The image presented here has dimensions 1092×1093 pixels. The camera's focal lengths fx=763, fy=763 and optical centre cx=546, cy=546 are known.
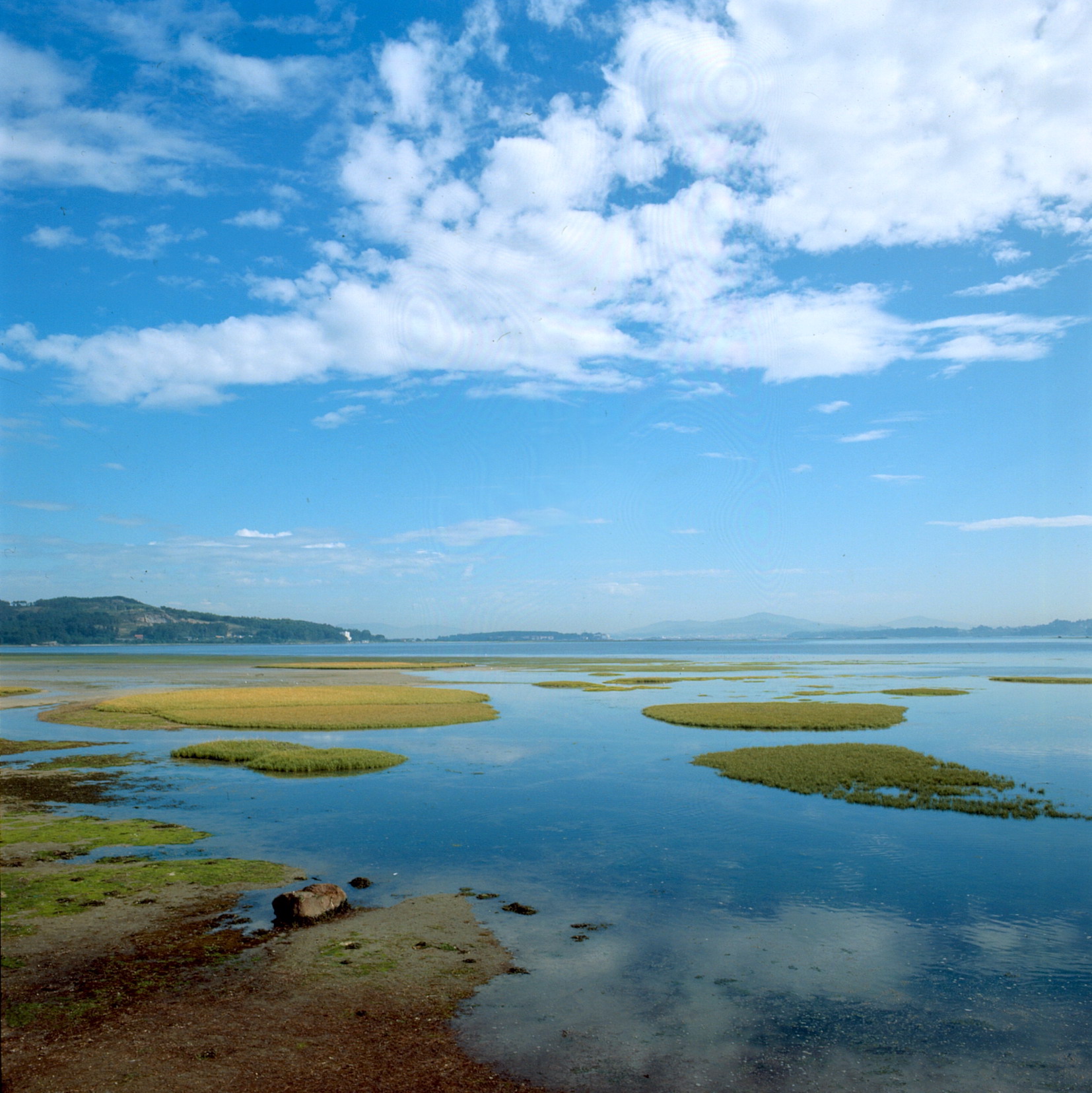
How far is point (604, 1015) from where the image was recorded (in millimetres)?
14375

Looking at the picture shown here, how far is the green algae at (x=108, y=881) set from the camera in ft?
62.3

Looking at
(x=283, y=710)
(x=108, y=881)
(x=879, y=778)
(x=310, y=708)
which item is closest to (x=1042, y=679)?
(x=879, y=778)

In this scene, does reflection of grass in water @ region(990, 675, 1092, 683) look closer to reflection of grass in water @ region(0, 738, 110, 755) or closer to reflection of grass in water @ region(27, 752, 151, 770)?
reflection of grass in water @ region(27, 752, 151, 770)

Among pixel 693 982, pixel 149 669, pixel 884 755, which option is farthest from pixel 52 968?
pixel 149 669

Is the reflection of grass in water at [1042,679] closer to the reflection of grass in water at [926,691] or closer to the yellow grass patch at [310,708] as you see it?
the reflection of grass in water at [926,691]

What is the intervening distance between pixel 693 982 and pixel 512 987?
376 cm

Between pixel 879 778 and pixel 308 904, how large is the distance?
90.6 ft

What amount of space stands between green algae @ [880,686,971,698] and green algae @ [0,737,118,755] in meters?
74.4

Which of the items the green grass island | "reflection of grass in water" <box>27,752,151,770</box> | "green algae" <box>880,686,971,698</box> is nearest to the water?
"reflection of grass in water" <box>27,752,151,770</box>

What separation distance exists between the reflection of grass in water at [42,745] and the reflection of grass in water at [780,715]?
3993 centimetres

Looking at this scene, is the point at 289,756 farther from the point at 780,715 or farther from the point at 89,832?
the point at 780,715

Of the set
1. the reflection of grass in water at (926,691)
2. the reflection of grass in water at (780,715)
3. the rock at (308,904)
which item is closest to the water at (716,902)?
the rock at (308,904)

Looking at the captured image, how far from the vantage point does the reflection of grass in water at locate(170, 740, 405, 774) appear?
40.4 m

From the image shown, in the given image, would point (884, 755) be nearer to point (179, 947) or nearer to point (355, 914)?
point (355, 914)
